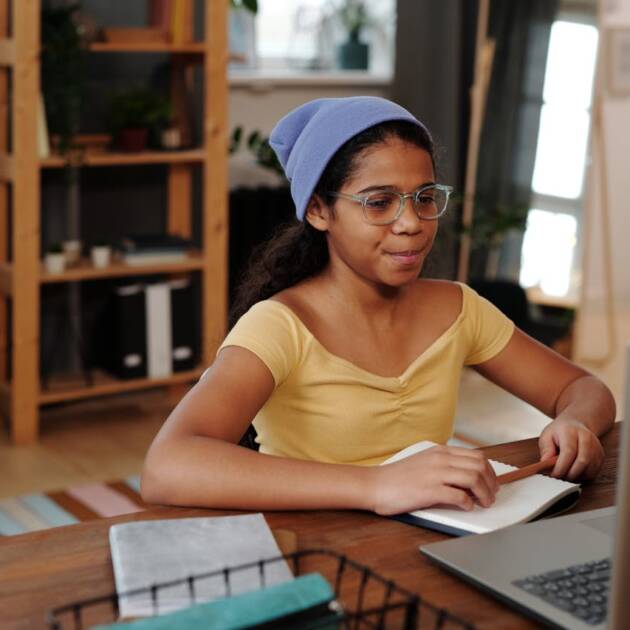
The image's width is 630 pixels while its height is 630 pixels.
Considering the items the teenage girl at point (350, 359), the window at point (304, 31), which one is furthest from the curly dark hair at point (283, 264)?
the window at point (304, 31)

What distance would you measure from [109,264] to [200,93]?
0.82 meters

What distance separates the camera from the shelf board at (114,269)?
147 inches

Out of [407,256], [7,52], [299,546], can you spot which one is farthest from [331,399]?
[7,52]

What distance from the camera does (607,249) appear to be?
13.1ft

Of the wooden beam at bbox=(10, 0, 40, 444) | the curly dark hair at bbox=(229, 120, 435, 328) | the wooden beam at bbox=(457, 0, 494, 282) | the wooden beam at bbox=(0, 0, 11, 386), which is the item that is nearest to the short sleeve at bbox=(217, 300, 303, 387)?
the curly dark hair at bbox=(229, 120, 435, 328)

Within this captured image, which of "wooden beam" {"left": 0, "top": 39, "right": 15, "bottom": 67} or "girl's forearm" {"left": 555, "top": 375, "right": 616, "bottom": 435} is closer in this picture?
"girl's forearm" {"left": 555, "top": 375, "right": 616, "bottom": 435}

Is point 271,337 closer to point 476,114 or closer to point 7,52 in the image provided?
point 7,52

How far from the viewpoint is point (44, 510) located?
3.16m

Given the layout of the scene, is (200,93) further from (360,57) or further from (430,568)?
(430,568)

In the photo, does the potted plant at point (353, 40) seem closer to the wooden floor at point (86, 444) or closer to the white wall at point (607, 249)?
the white wall at point (607, 249)

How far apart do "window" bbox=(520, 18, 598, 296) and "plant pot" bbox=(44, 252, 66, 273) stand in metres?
1.72

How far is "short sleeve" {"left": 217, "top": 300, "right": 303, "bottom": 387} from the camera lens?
4.99ft

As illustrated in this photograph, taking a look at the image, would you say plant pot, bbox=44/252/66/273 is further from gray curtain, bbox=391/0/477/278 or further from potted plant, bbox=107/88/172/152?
gray curtain, bbox=391/0/477/278

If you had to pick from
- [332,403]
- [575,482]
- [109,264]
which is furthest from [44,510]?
[575,482]
